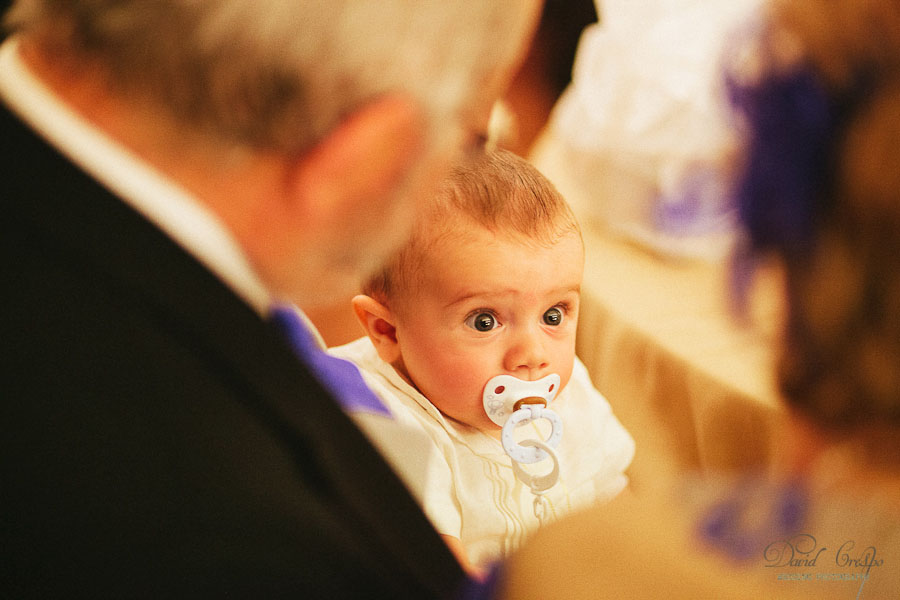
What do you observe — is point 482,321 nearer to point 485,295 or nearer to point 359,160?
point 485,295

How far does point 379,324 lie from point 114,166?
0.26m

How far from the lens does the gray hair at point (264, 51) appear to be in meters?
0.33

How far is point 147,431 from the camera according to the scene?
1.19 feet

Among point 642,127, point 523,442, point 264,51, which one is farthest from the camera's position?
point 642,127

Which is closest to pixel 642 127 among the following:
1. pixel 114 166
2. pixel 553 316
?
pixel 553 316

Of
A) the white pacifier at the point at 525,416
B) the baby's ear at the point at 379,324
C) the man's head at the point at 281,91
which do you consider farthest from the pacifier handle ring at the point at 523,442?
the man's head at the point at 281,91

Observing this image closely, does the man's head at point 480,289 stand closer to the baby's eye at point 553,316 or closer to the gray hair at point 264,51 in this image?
the baby's eye at point 553,316

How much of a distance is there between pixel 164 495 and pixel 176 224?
0.14 metres

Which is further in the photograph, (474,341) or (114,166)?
(474,341)

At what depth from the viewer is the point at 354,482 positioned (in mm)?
392

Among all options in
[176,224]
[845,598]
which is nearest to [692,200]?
[845,598]

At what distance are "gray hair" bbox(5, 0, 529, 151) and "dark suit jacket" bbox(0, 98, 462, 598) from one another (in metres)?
0.06
